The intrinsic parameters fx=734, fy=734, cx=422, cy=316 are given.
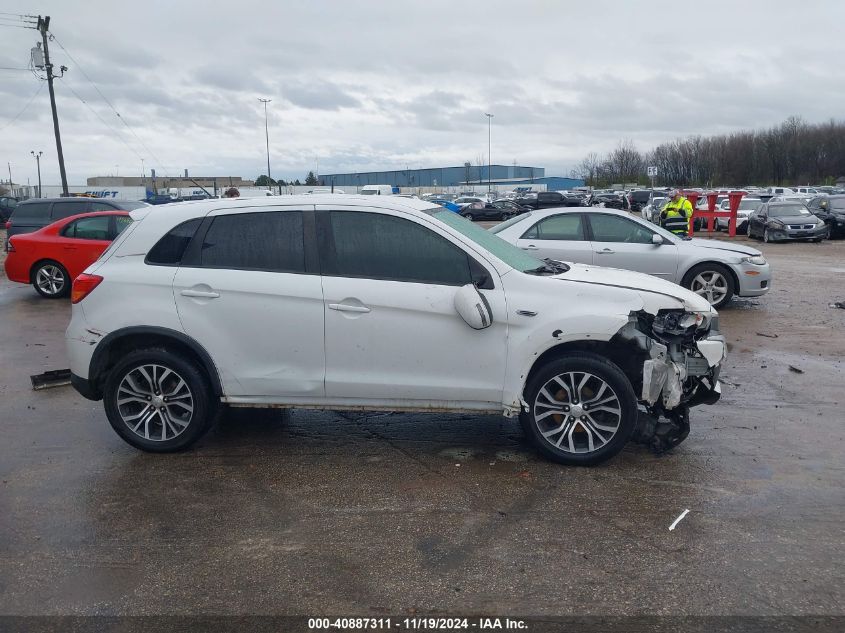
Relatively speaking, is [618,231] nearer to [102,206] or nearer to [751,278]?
[751,278]

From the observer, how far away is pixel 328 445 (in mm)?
5656

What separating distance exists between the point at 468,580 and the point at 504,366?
168 cm

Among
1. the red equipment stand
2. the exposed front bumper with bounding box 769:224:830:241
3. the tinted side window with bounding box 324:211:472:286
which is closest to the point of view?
the tinted side window with bounding box 324:211:472:286

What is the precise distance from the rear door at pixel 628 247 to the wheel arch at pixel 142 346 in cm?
708

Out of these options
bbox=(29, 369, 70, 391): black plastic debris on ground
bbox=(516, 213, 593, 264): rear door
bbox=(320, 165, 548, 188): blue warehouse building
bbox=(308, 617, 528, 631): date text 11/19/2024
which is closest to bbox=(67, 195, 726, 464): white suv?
bbox=(308, 617, 528, 631): date text 11/19/2024

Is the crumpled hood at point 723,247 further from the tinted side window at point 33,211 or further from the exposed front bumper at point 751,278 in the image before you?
the tinted side window at point 33,211

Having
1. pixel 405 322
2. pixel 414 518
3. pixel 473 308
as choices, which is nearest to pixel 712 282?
pixel 473 308

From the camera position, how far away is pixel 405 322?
16.5 feet

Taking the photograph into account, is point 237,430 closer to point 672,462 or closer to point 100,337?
point 100,337

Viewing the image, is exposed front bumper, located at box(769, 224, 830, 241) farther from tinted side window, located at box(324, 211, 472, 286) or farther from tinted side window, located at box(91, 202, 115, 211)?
tinted side window, located at box(324, 211, 472, 286)

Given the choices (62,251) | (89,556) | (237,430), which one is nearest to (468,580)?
(89,556)

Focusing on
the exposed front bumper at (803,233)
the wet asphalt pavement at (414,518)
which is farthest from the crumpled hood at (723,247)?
the exposed front bumper at (803,233)

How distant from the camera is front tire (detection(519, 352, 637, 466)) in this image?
195 inches

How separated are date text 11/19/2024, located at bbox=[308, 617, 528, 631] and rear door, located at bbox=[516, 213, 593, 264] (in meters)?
8.01
